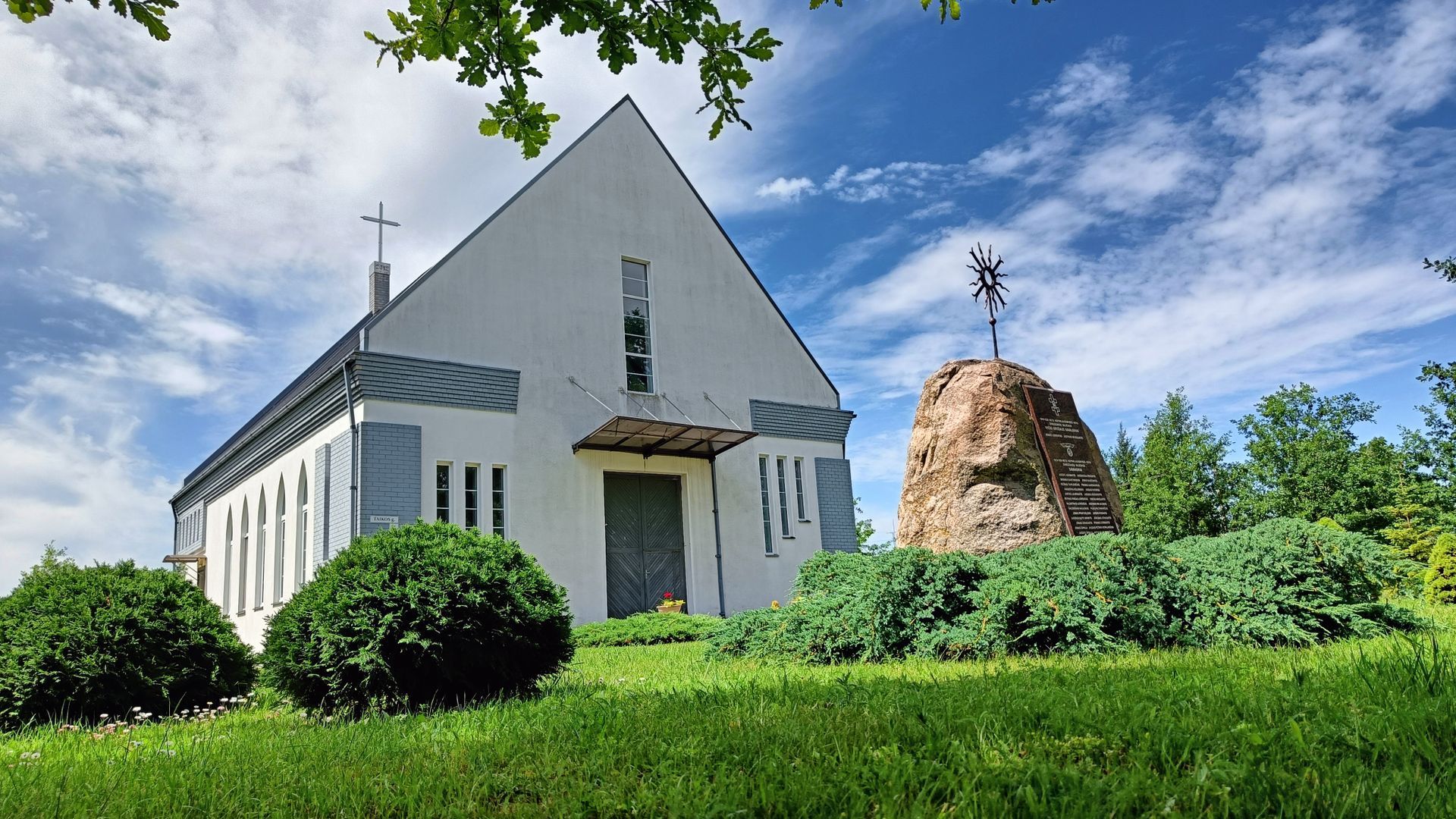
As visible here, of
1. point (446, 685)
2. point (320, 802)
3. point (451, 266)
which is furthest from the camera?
point (451, 266)

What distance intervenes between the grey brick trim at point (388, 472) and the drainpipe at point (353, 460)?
0.09 meters

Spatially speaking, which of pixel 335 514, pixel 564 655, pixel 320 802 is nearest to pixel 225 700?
pixel 564 655

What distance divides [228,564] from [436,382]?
36.1ft

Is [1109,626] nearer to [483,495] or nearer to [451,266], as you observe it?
[483,495]

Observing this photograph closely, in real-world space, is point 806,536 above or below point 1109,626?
above

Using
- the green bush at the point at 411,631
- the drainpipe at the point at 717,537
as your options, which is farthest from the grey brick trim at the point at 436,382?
the green bush at the point at 411,631

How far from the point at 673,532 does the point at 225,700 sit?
11968 mm

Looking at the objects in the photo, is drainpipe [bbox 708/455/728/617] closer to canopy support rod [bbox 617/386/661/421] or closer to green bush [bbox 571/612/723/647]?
canopy support rod [bbox 617/386/661/421]

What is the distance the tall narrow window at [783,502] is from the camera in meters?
20.6

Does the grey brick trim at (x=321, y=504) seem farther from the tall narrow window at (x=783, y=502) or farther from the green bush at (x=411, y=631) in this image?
the green bush at (x=411, y=631)

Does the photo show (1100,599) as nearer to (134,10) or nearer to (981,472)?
(981,472)

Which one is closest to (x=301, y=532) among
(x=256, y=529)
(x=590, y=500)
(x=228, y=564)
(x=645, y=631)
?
(x=256, y=529)

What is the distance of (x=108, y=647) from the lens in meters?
7.54

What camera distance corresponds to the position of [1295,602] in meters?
7.71
